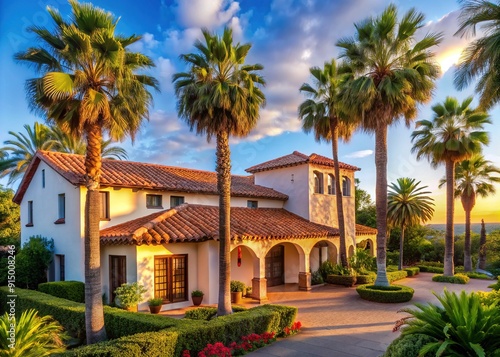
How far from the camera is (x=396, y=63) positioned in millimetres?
17375

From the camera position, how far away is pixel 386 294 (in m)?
16.6

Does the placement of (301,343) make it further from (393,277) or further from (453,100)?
(453,100)

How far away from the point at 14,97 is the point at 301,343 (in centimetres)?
1202

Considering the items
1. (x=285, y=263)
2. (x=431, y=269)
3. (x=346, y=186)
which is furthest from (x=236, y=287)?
(x=431, y=269)

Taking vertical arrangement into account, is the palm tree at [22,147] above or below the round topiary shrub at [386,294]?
above

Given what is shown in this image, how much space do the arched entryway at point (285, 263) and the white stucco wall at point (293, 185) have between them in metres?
2.64

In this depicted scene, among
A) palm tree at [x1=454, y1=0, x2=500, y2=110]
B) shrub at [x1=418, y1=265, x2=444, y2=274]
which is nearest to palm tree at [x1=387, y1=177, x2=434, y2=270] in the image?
shrub at [x1=418, y1=265, x2=444, y2=274]

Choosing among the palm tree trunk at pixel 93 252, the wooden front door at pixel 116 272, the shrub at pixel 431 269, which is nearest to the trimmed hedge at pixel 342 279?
the wooden front door at pixel 116 272

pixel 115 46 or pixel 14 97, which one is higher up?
pixel 115 46

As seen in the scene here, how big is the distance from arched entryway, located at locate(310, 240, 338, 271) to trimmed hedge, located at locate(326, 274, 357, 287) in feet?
5.34

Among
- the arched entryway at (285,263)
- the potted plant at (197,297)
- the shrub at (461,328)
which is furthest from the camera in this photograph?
the arched entryway at (285,263)

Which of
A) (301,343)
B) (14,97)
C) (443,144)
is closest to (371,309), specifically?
(301,343)

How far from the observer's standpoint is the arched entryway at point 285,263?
2250 cm

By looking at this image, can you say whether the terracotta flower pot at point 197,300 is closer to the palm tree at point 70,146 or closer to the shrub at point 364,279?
the shrub at point 364,279
